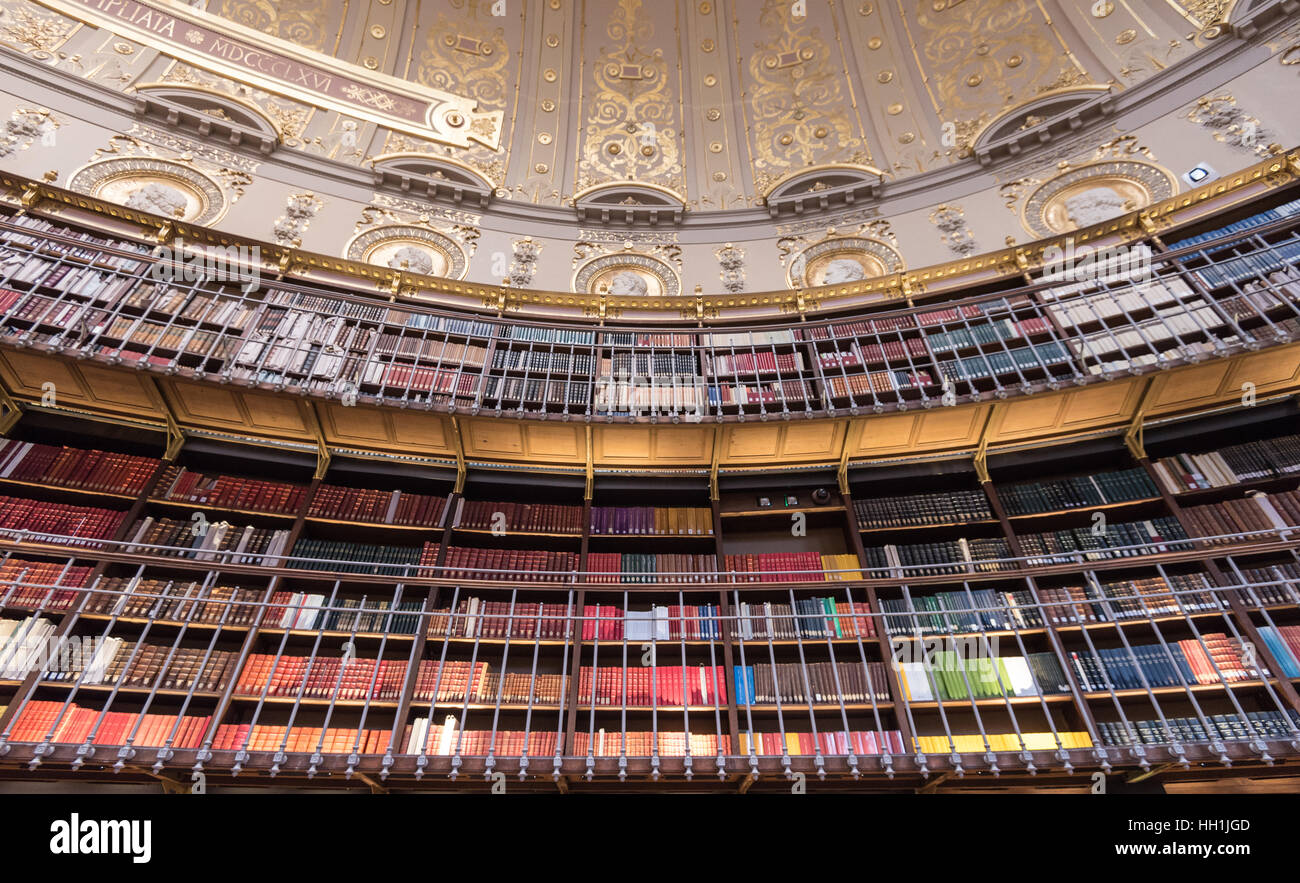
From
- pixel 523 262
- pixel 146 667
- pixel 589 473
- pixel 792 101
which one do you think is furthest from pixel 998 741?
pixel 792 101

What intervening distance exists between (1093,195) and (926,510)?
428 cm

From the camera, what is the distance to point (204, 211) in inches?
259

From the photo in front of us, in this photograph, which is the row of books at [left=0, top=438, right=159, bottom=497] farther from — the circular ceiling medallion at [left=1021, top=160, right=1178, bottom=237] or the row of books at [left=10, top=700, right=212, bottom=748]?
the circular ceiling medallion at [left=1021, top=160, right=1178, bottom=237]

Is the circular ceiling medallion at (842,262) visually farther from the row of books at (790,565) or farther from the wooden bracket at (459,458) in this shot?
the wooden bracket at (459,458)

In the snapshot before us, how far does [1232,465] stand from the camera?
173 inches

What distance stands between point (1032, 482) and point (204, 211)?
26.6 feet

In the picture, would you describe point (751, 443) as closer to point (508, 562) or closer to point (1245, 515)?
point (508, 562)

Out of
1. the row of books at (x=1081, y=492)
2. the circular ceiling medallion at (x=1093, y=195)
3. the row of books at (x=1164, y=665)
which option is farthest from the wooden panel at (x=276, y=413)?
the circular ceiling medallion at (x=1093, y=195)

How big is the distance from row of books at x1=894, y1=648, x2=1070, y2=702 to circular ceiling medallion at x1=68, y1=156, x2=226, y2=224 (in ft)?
24.5

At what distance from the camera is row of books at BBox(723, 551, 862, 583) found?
15.1 feet

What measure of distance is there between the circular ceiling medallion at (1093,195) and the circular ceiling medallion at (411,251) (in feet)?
20.0

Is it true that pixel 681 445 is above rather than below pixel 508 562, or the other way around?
above
